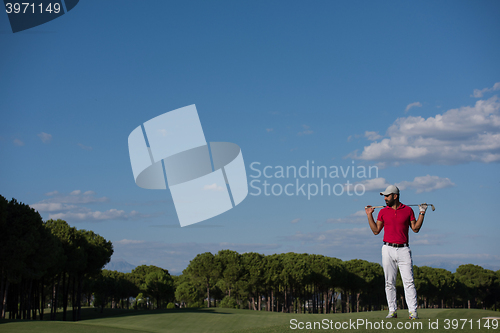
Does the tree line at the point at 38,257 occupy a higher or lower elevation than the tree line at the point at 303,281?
higher

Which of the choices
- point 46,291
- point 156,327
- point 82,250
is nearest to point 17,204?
point 82,250

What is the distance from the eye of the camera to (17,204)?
40781 mm

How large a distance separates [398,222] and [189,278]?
298 feet

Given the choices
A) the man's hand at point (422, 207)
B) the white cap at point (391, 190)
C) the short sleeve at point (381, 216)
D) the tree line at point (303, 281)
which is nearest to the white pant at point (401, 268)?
the short sleeve at point (381, 216)

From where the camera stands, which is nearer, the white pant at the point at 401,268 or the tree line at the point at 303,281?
the white pant at the point at 401,268

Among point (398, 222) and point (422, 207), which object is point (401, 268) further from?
point (422, 207)

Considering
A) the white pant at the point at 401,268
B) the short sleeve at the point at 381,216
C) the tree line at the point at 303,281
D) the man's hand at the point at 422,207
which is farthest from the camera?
the tree line at the point at 303,281

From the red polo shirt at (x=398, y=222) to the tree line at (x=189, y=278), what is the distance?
36686 mm

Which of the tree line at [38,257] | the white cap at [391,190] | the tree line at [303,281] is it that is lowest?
the tree line at [303,281]

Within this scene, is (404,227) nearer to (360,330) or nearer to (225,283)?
(360,330)

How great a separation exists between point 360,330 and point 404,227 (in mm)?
2922

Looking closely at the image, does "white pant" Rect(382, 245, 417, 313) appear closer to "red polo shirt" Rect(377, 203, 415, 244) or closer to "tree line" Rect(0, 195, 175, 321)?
"red polo shirt" Rect(377, 203, 415, 244)

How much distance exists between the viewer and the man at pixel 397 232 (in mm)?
10852

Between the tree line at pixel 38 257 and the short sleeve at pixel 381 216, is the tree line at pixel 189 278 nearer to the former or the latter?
the tree line at pixel 38 257
